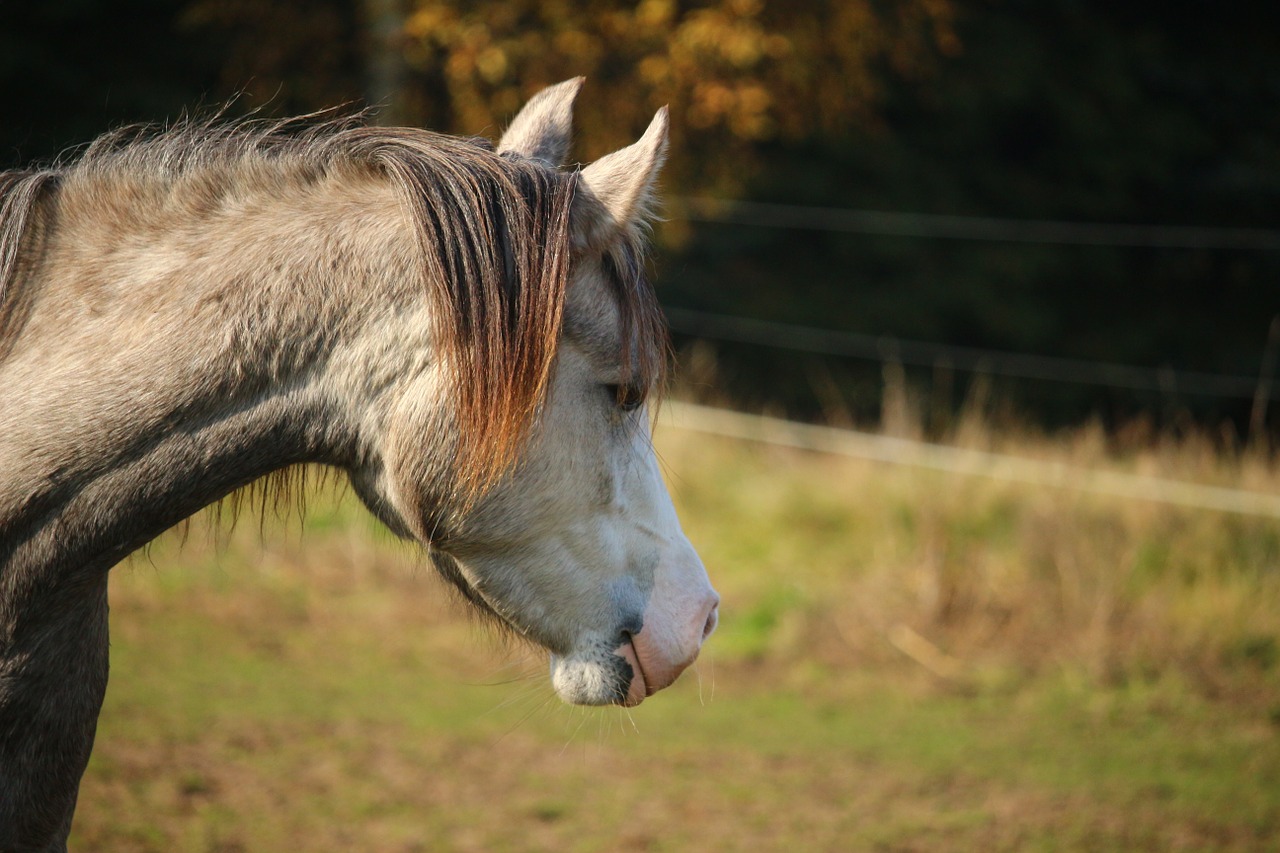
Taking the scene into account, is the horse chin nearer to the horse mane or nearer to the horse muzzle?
the horse muzzle

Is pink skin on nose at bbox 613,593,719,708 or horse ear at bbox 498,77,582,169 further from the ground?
horse ear at bbox 498,77,582,169

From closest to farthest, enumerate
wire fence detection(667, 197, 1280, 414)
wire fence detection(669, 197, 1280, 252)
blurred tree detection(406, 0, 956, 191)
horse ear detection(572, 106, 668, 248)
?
horse ear detection(572, 106, 668, 248) → blurred tree detection(406, 0, 956, 191) → wire fence detection(669, 197, 1280, 252) → wire fence detection(667, 197, 1280, 414)

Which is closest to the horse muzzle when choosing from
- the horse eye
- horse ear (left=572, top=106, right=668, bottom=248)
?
the horse eye

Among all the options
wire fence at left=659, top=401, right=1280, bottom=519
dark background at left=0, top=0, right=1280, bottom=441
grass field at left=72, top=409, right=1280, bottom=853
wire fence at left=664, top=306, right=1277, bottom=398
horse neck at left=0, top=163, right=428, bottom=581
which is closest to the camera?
horse neck at left=0, top=163, right=428, bottom=581

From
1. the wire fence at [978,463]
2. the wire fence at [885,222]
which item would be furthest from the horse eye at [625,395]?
the wire fence at [885,222]

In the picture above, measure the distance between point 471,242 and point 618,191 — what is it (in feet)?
0.89

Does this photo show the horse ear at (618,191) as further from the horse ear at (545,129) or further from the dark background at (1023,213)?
the dark background at (1023,213)

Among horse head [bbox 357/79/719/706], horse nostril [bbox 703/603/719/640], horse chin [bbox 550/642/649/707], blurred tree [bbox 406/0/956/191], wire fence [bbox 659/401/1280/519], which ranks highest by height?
blurred tree [bbox 406/0/956/191]

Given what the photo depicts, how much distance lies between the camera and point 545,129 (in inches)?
78.3

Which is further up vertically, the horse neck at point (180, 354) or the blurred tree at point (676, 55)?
the blurred tree at point (676, 55)

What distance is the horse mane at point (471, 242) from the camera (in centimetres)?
156

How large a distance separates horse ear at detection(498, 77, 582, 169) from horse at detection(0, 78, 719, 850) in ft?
0.78

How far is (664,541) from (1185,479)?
4980 mm

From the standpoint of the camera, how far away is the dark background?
1173 cm
